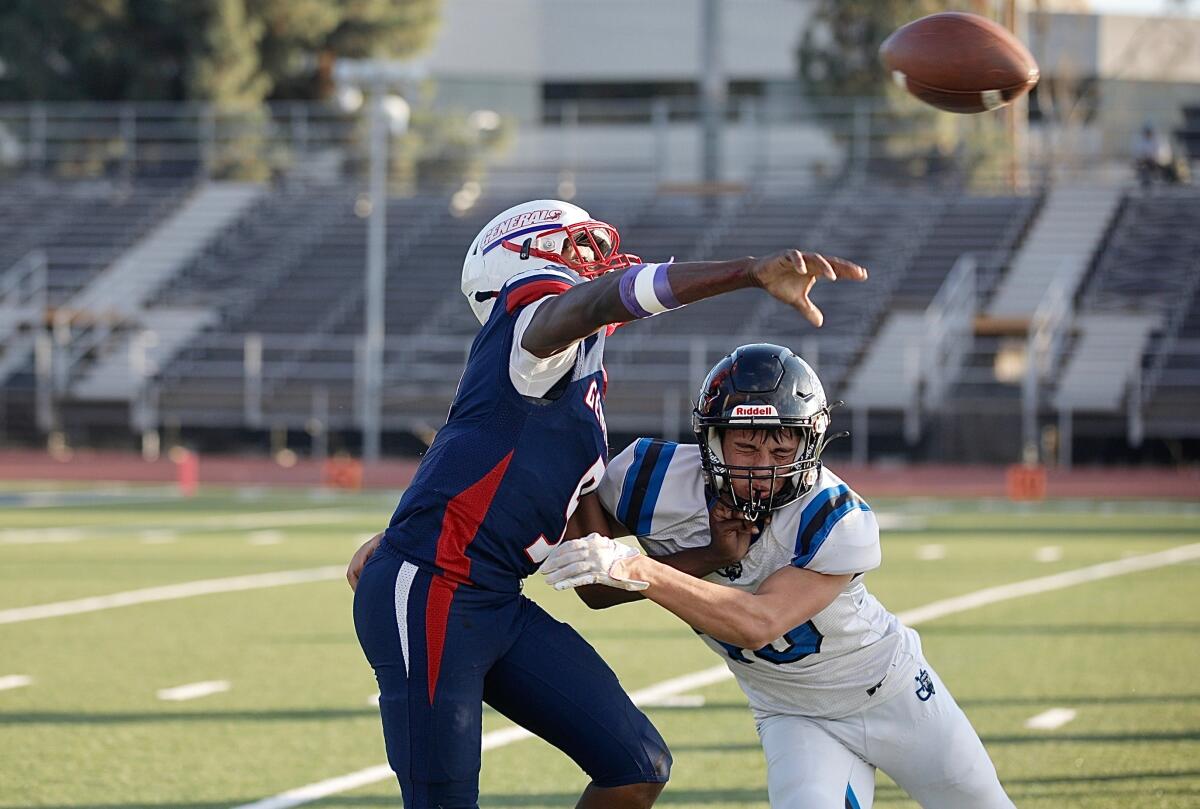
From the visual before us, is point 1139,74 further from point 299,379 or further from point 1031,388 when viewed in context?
point 299,379

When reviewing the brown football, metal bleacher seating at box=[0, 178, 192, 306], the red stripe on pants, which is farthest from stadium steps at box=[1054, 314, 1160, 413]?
the red stripe on pants

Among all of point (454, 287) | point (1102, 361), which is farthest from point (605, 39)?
point (1102, 361)

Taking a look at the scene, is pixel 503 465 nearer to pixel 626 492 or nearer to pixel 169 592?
pixel 626 492

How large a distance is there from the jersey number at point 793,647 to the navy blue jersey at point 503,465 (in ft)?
1.93

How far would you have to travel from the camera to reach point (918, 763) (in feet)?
12.9

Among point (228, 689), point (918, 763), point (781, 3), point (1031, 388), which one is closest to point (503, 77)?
point (781, 3)

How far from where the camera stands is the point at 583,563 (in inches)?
129

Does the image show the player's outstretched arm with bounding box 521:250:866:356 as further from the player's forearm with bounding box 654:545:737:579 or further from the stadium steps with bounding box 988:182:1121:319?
the stadium steps with bounding box 988:182:1121:319

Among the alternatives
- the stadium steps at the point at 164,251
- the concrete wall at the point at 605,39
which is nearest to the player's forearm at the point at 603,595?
the stadium steps at the point at 164,251

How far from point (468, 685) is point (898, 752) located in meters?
1.07

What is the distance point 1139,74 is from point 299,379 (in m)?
25.6

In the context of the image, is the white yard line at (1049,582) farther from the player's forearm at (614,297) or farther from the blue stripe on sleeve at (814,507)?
the player's forearm at (614,297)

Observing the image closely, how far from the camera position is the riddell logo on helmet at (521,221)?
374 cm

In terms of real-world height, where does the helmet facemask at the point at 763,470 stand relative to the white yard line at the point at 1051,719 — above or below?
above
